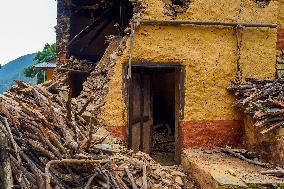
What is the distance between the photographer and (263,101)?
590 centimetres

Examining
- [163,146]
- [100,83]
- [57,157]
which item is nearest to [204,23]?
[100,83]

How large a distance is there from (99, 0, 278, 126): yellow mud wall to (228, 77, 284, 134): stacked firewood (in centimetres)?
33

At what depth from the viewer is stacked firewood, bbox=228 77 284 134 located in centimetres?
553

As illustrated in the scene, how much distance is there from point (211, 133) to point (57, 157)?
12.5 ft

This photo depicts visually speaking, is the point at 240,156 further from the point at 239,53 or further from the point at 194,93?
the point at 239,53

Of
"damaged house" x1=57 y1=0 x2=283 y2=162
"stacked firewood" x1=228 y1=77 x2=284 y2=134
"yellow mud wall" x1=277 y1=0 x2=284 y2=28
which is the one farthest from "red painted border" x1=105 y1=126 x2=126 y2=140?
"yellow mud wall" x1=277 y1=0 x2=284 y2=28

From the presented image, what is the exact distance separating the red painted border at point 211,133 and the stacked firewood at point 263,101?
0.51 metres

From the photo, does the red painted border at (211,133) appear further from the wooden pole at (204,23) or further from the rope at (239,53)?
the wooden pole at (204,23)

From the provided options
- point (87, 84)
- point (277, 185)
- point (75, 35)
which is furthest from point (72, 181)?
point (75, 35)

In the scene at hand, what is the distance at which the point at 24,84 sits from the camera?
571 centimetres

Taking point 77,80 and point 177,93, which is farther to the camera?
point 77,80

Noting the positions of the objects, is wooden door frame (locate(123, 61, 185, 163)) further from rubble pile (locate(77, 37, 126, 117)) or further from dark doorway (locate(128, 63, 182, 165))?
rubble pile (locate(77, 37, 126, 117))

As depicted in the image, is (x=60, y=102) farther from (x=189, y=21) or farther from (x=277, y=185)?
(x=277, y=185)

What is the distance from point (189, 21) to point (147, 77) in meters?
1.57
